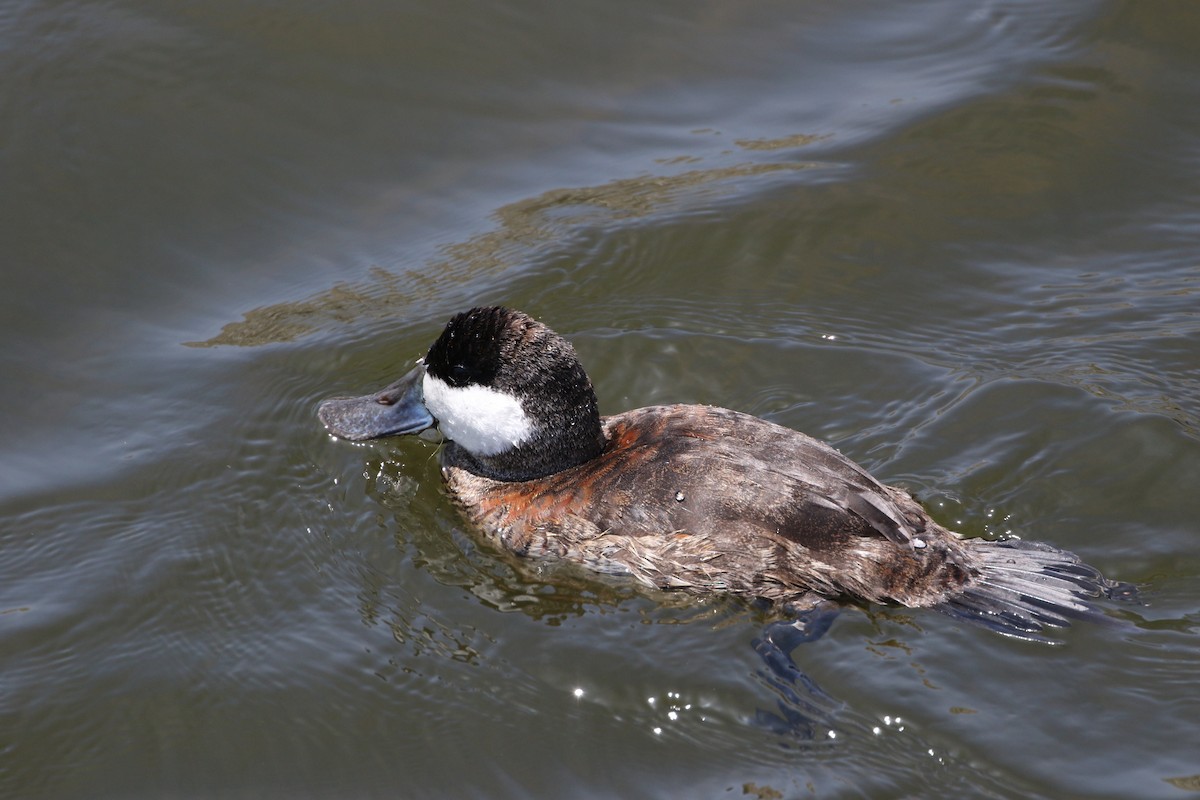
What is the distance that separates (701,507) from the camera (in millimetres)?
4871

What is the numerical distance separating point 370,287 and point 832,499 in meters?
3.42

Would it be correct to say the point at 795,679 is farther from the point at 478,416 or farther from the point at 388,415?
the point at 388,415


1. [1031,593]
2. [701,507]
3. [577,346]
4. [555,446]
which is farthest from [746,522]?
[577,346]

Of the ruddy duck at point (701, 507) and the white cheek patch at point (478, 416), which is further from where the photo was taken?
the white cheek patch at point (478, 416)

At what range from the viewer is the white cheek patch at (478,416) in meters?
5.46

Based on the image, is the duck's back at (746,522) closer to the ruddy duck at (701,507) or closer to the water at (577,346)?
the ruddy duck at (701,507)

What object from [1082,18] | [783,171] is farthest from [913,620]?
[1082,18]

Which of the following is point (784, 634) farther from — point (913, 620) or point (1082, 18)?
point (1082, 18)

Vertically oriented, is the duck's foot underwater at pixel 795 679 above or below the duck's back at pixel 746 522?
below

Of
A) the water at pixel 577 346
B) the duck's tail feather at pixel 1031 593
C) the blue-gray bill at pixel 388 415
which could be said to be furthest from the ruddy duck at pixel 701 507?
the blue-gray bill at pixel 388 415

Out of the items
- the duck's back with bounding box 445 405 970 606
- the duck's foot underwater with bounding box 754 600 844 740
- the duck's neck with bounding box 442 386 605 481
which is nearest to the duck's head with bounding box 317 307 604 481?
the duck's neck with bounding box 442 386 605 481

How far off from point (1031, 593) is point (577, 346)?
9.13 feet

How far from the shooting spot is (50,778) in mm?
4512

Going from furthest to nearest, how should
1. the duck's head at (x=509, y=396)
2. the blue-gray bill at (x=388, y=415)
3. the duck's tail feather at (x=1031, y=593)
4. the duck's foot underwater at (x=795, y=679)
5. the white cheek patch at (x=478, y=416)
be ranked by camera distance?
the blue-gray bill at (x=388, y=415) < the white cheek patch at (x=478, y=416) < the duck's head at (x=509, y=396) < the duck's tail feather at (x=1031, y=593) < the duck's foot underwater at (x=795, y=679)
